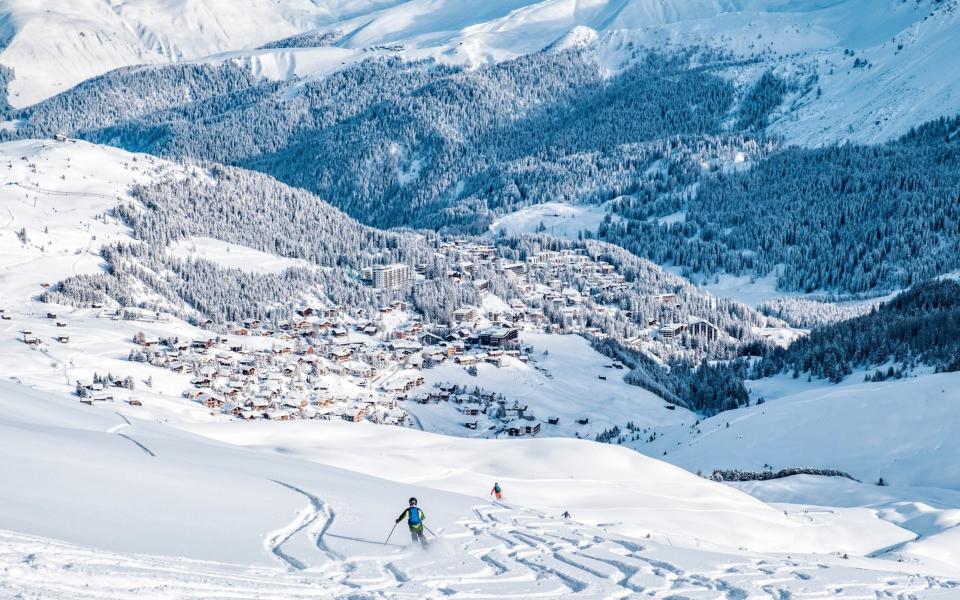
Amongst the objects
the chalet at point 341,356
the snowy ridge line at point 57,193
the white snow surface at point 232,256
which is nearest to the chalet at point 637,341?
the chalet at point 341,356

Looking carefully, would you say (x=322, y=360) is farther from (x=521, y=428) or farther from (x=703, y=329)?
(x=703, y=329)

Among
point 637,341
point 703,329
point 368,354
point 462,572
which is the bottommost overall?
point 462,572

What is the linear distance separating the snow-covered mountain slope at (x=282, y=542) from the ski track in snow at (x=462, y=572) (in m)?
0.06

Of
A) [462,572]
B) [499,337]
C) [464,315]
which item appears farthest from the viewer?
[464,315]

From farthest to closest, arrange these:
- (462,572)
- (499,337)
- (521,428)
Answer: (499,337) < (521,428) < (462,572)

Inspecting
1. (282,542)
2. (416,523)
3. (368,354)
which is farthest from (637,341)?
(282,542)

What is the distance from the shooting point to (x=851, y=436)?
68.6 meters

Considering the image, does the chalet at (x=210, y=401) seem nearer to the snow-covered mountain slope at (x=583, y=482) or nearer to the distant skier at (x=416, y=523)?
the snow-covered mountain slope at (x=583, y=482)

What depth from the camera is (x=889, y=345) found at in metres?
101

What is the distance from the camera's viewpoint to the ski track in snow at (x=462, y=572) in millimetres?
19781

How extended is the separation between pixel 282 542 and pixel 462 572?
4325 millimetres

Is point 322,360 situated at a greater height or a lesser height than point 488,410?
greater

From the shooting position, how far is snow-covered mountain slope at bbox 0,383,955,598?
20891mm

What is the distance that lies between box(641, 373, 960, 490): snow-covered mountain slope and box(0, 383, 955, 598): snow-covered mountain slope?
30.4m
